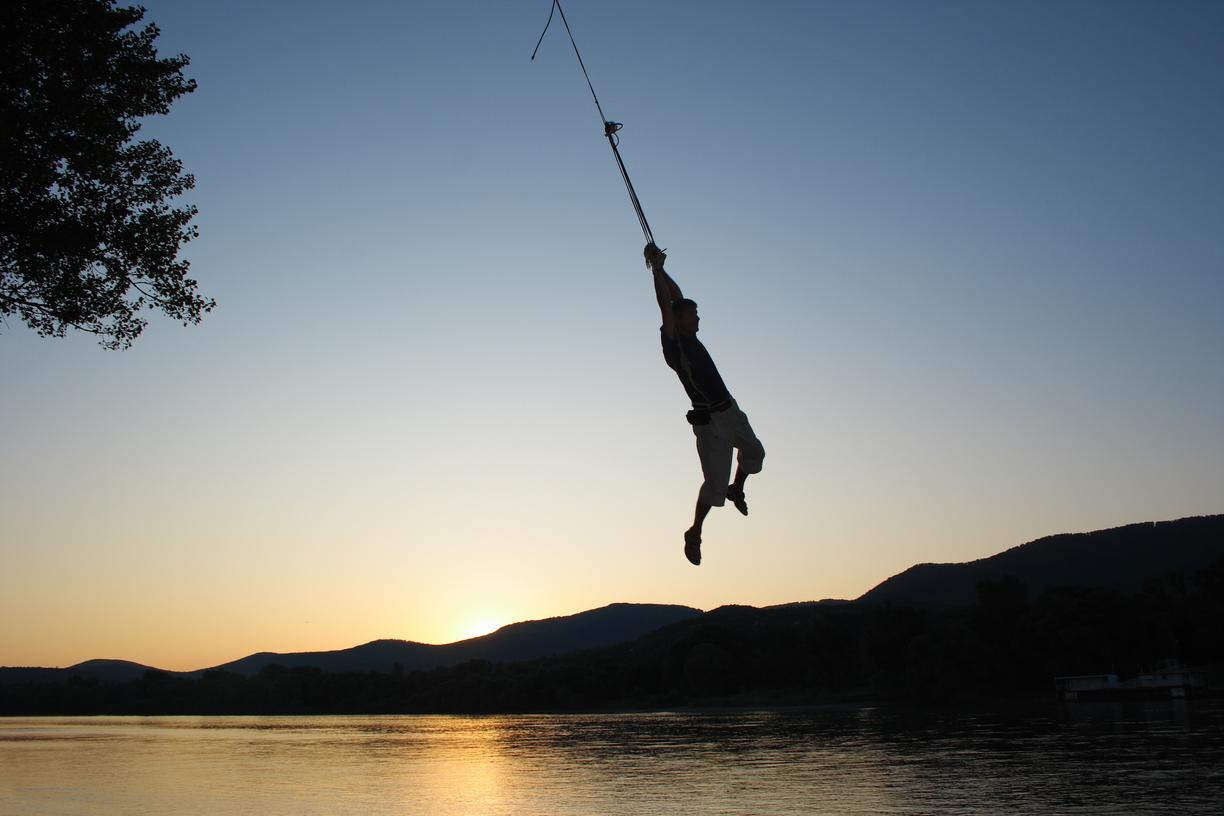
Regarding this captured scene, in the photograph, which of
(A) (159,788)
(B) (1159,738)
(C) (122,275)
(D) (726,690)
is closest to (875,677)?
(D) (726,690)

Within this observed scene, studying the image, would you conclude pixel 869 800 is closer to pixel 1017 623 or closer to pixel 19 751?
pixel 1017 623

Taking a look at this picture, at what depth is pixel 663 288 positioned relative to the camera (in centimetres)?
1045

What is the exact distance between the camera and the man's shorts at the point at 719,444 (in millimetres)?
10656

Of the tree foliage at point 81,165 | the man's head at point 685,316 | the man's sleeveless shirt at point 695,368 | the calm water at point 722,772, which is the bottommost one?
the calm water at point 722,772

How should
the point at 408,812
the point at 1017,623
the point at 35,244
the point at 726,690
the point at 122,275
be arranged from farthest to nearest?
1. the point at 726,690
2. the point at 1017,623
3. the point at 408,812
4. the point at 122,275
5. the point at 35,244

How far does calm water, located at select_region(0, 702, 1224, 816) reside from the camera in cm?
3161

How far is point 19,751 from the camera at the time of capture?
79.2 m

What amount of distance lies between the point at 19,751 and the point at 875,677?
8096 cm

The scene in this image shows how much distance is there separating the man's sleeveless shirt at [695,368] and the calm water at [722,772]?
2204cm

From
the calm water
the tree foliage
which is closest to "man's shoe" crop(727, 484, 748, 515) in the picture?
the tree foliage

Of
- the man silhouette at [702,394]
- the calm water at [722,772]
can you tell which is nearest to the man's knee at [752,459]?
the man silhouette at [702,394]

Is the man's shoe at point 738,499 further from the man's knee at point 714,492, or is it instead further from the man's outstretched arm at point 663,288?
the man's outstretched arm at point 663,288

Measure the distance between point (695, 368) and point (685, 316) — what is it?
59 centimetres

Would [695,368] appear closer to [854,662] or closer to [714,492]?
[714,492]
